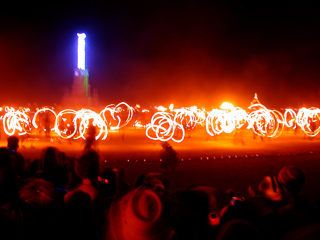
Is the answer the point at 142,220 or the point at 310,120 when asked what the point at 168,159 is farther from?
the point at 310,120

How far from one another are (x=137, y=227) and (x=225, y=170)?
8.41 meters

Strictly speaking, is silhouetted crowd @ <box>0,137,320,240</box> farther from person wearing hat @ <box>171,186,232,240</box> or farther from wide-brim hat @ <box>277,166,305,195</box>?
wide-brim hat @ <box>277,166,305,195</box>

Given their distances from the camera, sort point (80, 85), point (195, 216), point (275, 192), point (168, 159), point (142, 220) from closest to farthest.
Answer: point (142, 220) < point (195, 216) < point (275, 192) < point (168, 159) < point (80, 85)

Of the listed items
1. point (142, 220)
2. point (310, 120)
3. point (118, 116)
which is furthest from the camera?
point (118, 116)

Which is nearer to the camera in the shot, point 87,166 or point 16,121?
point 87,166

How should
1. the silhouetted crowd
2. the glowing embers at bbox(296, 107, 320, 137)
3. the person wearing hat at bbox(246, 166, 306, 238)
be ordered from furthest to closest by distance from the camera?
the glowing embers at bbox(296, 107, 320, 137) → the person wearing hat at bbox(246, 166, 306, 238) → the silhouetted crowd

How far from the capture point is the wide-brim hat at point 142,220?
1523 millimetres

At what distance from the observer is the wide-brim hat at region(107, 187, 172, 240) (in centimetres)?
152

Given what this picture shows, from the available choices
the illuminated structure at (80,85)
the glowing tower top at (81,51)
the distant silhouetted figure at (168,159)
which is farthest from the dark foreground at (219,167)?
the glowing tower top at (81,51)

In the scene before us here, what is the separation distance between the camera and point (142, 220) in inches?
60.1

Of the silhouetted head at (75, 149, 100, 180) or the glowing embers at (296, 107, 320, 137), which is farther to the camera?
the glowing embers at (296, 107, 320, 137)

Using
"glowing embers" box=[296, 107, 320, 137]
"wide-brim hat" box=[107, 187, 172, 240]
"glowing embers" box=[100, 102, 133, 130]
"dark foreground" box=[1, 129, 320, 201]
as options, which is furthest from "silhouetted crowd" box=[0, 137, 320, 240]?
"glowing embers" box=[100, 102, 133, 130]

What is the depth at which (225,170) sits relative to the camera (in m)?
9.55

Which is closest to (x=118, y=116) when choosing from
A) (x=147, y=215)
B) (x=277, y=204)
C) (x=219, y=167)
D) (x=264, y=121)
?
(x=264, y=121)
